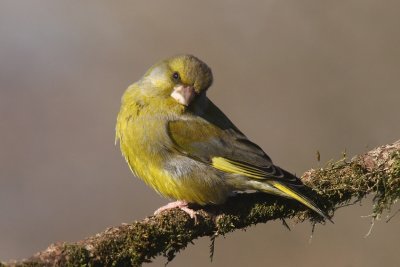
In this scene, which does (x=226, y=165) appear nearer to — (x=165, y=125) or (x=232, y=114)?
(x=165, y=125)

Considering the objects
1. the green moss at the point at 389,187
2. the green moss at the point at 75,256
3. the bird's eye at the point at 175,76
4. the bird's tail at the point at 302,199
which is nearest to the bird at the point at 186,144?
the bird's eye at the point at 175,76

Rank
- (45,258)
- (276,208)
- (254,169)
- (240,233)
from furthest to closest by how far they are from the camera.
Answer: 1. (240,233)
2. (254,169)
3. (276,208)
4. (45,258)

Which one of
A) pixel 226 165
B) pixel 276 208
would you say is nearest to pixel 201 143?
pixel 226 165

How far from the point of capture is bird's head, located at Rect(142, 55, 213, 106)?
22.6 feet

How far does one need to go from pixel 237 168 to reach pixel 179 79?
97 cm

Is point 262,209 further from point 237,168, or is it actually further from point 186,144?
point 186,144

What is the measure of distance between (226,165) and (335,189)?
3.29 feet

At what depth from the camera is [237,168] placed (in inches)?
261

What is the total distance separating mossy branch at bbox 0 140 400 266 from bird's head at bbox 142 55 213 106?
1.05m

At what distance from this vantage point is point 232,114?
11.1m

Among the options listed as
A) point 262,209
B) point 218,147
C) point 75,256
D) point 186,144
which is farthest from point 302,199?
point 75,256

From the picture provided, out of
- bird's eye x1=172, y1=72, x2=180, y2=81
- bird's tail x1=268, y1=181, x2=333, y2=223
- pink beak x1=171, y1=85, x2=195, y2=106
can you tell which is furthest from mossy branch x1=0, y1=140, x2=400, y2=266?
bird's eye x1=172, y1=72, x2=180, y2=81

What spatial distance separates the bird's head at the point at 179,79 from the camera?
690cm

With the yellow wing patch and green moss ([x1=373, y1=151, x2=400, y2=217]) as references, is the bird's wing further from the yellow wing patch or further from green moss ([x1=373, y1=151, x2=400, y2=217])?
green moss ([x1=373, y1=151, x2=400, y2=217])
